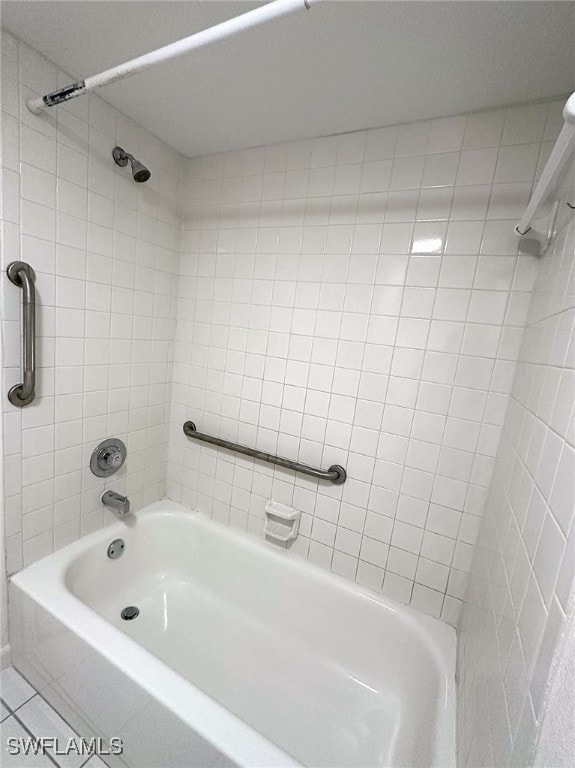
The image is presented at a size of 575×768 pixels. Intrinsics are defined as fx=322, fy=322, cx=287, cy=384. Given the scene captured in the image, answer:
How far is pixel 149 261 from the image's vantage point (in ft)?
4.88

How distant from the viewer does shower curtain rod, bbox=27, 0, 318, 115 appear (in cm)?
55

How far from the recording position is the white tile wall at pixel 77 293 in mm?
1044

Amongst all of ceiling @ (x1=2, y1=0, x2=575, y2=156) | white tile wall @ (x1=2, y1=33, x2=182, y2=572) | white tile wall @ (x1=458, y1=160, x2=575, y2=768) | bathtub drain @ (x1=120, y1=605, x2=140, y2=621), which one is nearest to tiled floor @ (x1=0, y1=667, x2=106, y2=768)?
bathtub drain @ (x1=120, y1=605, x2=140, y2=621)

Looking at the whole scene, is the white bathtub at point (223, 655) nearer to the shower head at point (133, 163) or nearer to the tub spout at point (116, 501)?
the tub spout at point (116, 501)

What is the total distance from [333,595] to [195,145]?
2.06m

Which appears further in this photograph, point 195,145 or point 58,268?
point 195,145

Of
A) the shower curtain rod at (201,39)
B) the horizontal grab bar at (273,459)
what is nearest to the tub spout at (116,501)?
the horizontal grab bar at (273,459)

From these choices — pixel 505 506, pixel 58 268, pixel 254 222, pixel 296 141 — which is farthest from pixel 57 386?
pixel 505 506

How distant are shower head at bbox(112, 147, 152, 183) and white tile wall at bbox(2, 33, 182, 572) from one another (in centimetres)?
6

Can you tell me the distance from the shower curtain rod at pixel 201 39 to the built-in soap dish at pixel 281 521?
148cm

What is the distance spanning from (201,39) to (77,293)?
94 cm

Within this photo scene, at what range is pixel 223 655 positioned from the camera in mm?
1333

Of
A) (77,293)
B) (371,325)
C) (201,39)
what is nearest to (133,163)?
(77,293)

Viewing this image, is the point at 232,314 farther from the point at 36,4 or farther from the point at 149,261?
the point at 36,4
